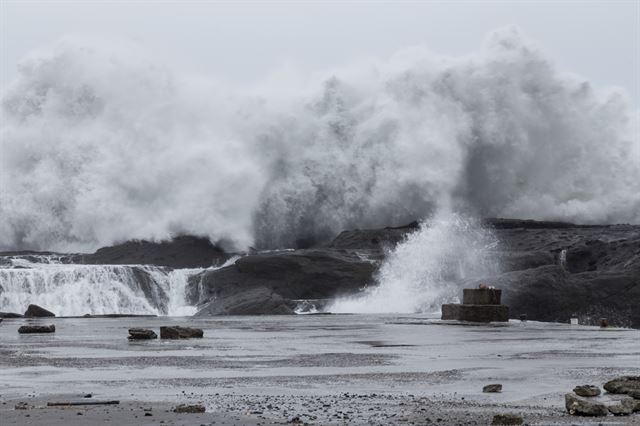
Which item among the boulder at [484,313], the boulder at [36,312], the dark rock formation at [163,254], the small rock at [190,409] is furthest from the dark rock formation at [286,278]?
the small rock at [190,409]

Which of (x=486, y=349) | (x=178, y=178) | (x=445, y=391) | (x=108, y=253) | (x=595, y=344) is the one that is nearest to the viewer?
(x=445, y=391)

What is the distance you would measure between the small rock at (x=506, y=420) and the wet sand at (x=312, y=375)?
17cm

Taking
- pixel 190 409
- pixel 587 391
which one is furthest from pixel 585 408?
pixel 190 409

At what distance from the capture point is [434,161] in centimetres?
6825

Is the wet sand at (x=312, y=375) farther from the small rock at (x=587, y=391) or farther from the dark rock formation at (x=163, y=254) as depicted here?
the dark rock formation at (x=163, y=254)

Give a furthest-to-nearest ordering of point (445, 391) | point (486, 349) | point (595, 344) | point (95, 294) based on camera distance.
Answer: point (95, 294) → point (595, 344) → point (486, 349) → point (445, 391)

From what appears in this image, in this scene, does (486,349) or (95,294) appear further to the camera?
(95,294)

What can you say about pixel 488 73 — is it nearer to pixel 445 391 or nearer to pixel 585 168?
pixel 585 168

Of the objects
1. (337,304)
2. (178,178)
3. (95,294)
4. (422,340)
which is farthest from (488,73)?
(422,340)

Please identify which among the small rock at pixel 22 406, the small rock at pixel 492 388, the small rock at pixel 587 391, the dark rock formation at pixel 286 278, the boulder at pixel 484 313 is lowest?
the small rock at pixel 22 406

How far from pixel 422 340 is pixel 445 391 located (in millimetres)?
12033

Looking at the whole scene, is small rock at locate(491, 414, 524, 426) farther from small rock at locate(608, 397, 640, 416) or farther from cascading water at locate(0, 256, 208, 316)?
cascading water at locate(0, 256, 208, 316)

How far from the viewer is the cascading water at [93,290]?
1969 inches

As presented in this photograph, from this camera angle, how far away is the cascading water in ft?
164
